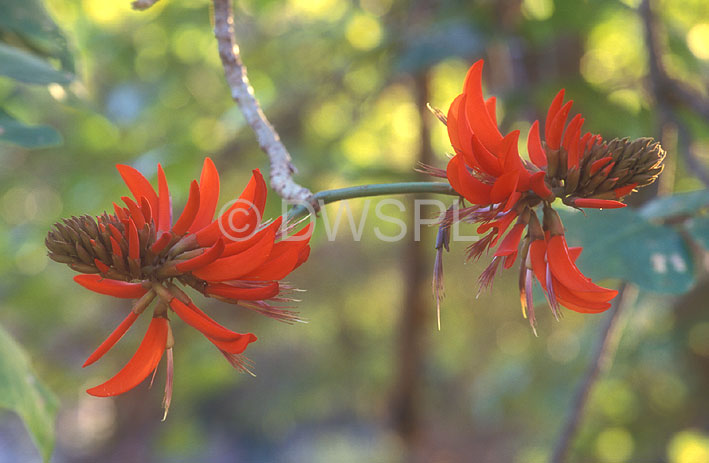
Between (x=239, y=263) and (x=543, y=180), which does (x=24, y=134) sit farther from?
(x=543, y=180)

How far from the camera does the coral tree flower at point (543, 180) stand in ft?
1.67

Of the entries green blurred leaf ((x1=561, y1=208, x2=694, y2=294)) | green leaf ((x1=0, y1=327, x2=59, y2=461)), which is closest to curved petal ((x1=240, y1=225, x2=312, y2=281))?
green leaf ((x1=0, y1=327, x2=59, y2=461))

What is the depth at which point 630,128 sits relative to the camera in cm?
155

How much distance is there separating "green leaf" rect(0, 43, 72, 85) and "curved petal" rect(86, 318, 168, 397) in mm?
480

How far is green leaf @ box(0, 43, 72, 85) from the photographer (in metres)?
0.82

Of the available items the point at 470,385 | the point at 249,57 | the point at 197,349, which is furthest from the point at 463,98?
the point at 470,385

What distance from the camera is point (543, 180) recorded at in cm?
52

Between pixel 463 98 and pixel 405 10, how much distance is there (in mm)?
1857

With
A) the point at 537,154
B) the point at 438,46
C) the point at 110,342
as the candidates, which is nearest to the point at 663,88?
the point at 438,46

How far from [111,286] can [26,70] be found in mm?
482

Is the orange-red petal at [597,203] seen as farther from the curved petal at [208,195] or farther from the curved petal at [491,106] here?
the curved petal at [208,195]

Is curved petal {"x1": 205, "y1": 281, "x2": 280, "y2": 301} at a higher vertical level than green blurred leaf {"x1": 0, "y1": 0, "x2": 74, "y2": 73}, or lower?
lower

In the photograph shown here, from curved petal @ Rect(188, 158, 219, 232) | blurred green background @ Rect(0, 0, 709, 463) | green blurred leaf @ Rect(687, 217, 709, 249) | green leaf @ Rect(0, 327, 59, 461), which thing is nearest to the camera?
curved petal @ Rect(188, 158, 219, 232)

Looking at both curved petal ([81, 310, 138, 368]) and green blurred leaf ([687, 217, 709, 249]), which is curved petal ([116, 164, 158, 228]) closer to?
curved petal ([81, 310, 138, 368])
